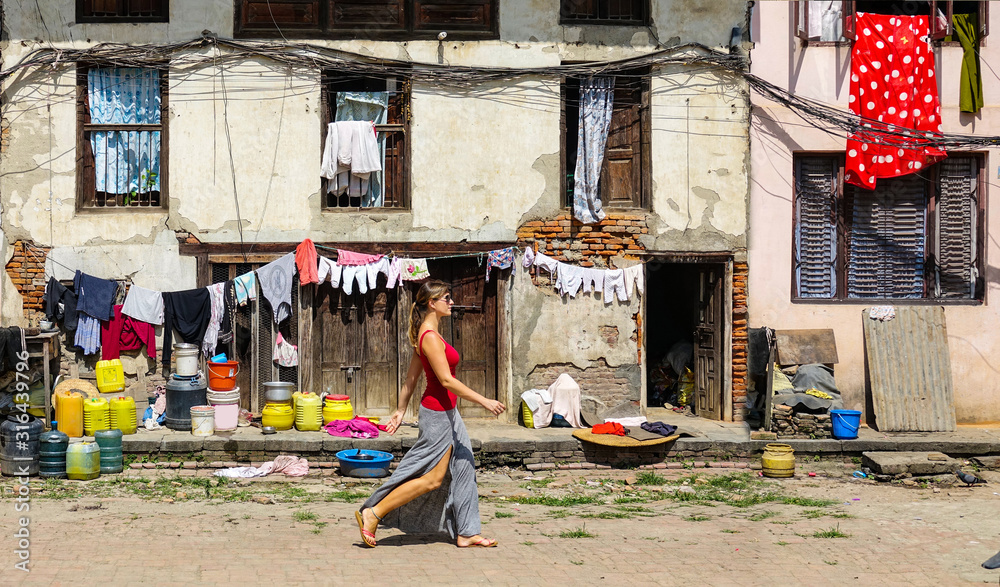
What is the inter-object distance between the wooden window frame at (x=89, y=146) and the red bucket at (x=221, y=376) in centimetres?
214

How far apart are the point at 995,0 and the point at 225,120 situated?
998cm

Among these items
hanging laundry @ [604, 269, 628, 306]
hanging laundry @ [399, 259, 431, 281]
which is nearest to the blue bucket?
hanging laundry @ [604, 269, 628, 306]

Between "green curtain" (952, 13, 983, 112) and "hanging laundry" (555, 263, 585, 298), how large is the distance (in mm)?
5396

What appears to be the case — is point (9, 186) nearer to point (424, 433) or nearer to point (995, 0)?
point (424, 433)

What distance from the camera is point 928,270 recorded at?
493 inches

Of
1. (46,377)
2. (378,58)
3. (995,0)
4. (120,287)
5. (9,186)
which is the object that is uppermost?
(995,0)

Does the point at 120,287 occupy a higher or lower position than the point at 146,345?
higher

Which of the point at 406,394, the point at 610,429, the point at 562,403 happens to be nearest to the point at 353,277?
the point at 562,403

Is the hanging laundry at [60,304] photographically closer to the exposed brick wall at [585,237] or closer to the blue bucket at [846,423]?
the exposed brick wall at [585,237]

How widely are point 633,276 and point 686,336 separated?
216 cm

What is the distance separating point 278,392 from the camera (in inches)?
440

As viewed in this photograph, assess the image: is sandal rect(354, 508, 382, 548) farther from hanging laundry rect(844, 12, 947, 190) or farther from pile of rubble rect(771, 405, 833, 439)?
hanging laundry rect(844, 12, 947, 190)

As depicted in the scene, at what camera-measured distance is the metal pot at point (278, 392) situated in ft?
36.7

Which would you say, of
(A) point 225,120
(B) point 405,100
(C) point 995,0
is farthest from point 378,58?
(C) point 995,0
